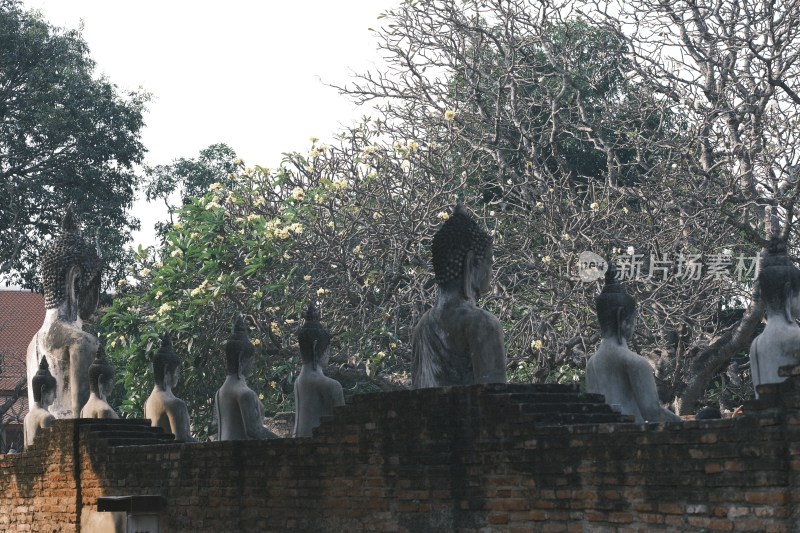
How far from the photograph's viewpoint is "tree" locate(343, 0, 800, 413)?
1429 centimetres

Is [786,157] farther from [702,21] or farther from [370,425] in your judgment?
[370,425]

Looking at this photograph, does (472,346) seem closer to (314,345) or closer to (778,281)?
(778,281)

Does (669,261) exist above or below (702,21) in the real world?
below

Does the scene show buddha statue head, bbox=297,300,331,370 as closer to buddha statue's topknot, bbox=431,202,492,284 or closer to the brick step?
buddha statue's topknot, bbox=431,202,492,284

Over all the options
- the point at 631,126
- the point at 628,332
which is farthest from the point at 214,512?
the point at 631,126

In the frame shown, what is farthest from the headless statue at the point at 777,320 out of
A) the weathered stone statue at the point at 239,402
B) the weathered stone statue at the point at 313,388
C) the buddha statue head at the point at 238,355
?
the buddha statue head at the point at 238,355

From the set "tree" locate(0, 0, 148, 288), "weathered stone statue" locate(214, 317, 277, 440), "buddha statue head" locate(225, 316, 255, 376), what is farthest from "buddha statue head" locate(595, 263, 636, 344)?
"tree" locate(0, 0, 148, 288)

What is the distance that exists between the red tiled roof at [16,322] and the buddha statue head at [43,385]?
72.0 feet

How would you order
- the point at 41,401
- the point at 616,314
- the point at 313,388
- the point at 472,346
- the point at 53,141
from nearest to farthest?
the point at 472,346, the point at 616,314, the point at 313,388, the point at 41,401, the point at 53,141

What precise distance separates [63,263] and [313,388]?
367 cm

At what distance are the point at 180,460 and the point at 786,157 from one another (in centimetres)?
764

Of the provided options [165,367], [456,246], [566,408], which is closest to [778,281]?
[566,408]

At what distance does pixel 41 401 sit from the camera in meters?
12.5

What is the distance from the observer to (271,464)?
9.44 metres
